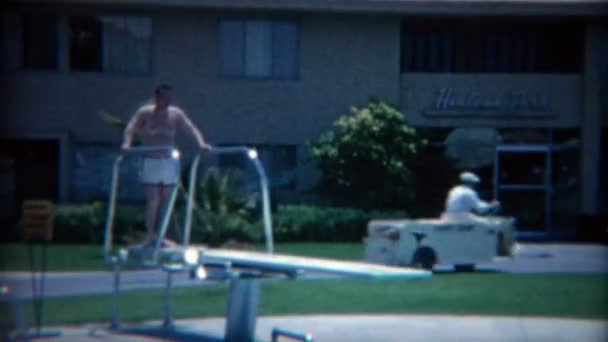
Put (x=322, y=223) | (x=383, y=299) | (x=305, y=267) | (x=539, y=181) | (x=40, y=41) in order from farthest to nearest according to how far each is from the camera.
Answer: (x=539, y=181) < (x=40, y=41) < (x=322, y=223) < (x=383, y=299) < (x=305, y=267)

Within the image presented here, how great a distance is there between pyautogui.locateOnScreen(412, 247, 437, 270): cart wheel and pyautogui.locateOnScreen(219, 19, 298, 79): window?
8560 mm

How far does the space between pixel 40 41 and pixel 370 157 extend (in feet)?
28.0

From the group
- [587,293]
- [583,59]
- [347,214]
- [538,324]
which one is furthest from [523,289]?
[583,59]

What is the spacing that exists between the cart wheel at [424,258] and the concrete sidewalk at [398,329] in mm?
3994

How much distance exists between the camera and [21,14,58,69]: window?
2222 cm

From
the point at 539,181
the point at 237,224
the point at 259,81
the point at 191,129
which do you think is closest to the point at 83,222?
the point at 237,224

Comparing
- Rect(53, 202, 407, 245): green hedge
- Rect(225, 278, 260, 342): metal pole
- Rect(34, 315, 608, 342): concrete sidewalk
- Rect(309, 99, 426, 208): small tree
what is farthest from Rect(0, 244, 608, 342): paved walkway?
Rect(309, 99, 426, 208): small tree

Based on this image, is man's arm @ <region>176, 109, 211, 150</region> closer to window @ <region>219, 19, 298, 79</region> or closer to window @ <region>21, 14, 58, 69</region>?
window @ <region>219, 19, 298, 79</region>

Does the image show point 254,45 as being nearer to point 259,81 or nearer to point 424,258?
point 259,81

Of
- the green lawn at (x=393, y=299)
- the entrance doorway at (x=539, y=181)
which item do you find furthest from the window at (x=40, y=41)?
the entrance doorway at (x=539, y=181)

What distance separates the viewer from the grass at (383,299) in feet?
37.4

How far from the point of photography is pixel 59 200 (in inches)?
875

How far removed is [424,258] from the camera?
15.0 m

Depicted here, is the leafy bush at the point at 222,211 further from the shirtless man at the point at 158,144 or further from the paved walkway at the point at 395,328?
the shirtless man at the point at 158,144
